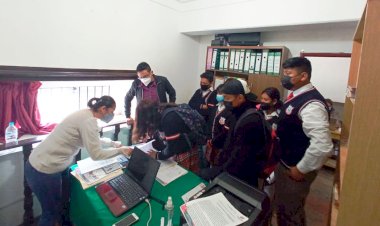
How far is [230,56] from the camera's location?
3.13 m

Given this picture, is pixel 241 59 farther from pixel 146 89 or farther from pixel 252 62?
pixel 146 89

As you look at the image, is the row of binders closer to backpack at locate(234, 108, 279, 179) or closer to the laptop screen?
backpack at locate(234, 108, 279, 179)

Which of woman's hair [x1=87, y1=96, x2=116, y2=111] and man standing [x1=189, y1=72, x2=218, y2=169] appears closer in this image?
woman's hair [x1=87, y1=96, x2=116, y2=111]

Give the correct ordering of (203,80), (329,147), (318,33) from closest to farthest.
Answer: (329,147), (318,33), (203,80)

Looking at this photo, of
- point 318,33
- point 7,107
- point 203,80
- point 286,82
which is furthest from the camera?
point 203,80

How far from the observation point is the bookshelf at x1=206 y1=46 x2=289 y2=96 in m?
2.71

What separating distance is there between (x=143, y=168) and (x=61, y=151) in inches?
25.9

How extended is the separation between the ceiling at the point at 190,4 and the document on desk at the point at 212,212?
2.66 m

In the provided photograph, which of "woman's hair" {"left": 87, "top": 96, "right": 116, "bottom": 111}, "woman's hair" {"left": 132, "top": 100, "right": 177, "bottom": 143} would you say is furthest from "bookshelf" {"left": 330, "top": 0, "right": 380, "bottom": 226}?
"woman's hair" {"left": 87, "top": 96, "right": 116, "bottom": 111}

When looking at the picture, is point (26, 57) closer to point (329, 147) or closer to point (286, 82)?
point (286, 82)

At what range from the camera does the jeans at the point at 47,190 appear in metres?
1.57

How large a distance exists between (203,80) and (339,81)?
1.70m

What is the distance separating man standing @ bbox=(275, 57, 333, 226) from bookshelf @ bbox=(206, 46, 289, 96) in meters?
1.19

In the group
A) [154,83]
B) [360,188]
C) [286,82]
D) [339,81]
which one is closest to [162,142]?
[286,82]
